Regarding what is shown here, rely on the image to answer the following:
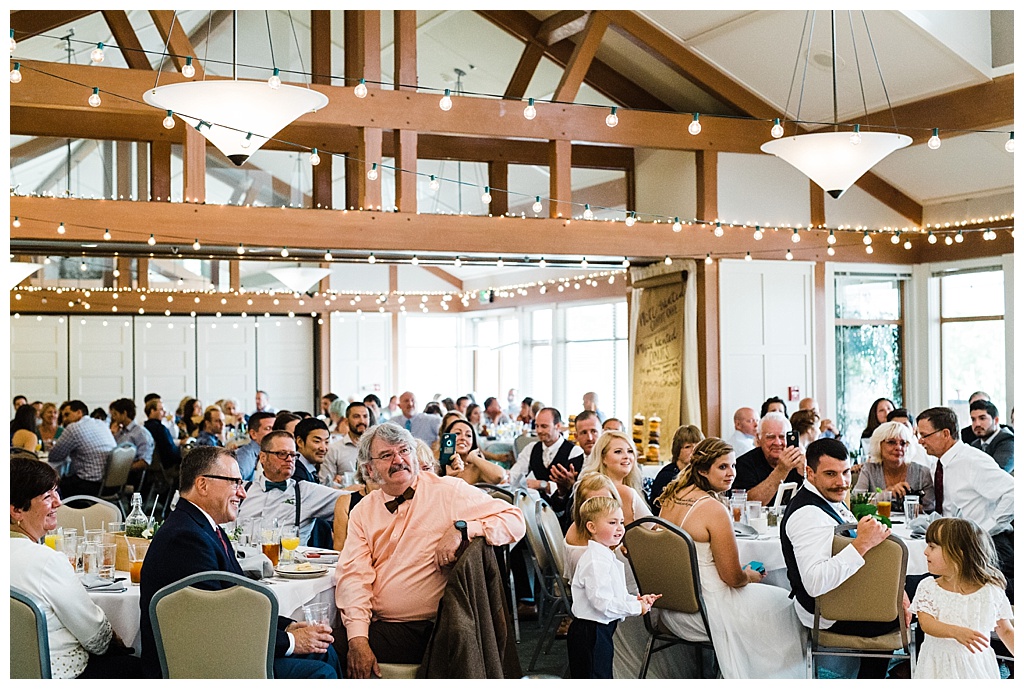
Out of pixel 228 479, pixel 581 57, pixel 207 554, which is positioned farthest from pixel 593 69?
pixel 207 554

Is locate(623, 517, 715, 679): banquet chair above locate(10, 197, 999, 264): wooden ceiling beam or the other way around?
the other way around

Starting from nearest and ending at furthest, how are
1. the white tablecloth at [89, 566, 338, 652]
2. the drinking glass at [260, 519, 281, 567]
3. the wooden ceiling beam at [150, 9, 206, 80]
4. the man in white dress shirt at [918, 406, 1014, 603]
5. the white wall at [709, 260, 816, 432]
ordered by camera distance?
1. the white tablecloth at [89, 566, 338, 652]
2. the drinking glass at [260, 519, 281, 567]
3. the man in white dress shirt at [918, 406, 1014, 603]
4. the wooden ceiling beam at [150, 9, 206, 80]
5. the white wall at [709, 260, 816, 432]

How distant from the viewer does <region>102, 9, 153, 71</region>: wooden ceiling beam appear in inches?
375

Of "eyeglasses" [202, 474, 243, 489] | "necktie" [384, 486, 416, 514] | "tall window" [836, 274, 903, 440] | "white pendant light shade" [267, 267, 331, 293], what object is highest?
"white pendant light shade" [267, 267, 331, 293]

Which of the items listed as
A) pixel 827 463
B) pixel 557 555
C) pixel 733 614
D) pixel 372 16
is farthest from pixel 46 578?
pixel 372 16

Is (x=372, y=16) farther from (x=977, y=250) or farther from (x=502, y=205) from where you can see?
(x=977, y=250)

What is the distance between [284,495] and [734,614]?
2.38m

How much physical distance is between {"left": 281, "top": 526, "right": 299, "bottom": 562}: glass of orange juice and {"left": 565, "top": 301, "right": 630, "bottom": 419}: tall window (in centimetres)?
1011

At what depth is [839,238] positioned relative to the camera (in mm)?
11344

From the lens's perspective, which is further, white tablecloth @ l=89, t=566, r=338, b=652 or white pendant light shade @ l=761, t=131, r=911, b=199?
white pendant light shade @ l=761, t=131, r=911, b=199

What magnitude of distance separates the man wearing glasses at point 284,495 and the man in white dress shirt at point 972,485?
126 inches

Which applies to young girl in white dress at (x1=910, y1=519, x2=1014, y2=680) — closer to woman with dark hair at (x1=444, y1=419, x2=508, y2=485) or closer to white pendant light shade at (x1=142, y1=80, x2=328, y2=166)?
woman with dark hair at (x1=444, y1=419, x2=508, y2=485)

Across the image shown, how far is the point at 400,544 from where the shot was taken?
3.97 metres

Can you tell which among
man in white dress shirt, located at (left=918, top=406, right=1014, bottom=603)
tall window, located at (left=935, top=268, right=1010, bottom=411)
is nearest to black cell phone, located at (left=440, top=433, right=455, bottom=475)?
man in white dress shirt, located at (left=918, top=406, right=1014, bottom=603)
